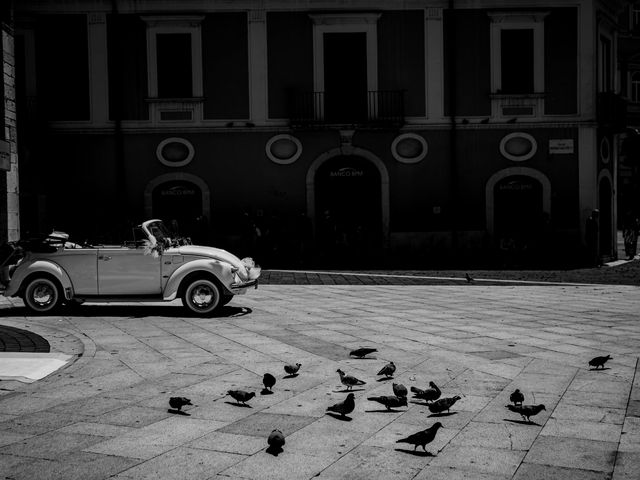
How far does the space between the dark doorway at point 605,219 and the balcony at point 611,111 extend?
172 centimetres

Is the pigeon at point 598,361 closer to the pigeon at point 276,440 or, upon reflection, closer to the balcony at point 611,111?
the pigeon at point 276,440

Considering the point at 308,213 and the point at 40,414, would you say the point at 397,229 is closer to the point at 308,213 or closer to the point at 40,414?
the point at 308,213

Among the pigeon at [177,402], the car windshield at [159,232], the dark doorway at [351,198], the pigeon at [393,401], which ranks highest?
the dark doorway at [351,198]

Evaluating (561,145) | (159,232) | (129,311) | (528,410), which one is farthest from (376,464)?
(561,145)

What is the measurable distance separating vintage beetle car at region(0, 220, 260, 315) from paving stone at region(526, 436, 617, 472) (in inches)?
257

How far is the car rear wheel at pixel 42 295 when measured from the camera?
11.0 meters

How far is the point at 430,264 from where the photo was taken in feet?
73.2

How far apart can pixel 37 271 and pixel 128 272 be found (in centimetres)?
125

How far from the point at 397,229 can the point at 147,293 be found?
13.7m

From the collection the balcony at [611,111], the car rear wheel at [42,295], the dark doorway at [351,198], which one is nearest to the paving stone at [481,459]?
the car rear wheel at [42,295]

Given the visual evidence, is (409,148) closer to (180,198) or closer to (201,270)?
(180,198)

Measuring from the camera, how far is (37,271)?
10961 millimetres

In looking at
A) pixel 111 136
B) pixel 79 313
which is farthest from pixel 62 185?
pixel 79 313

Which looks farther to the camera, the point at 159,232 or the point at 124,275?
the point at 159,232
